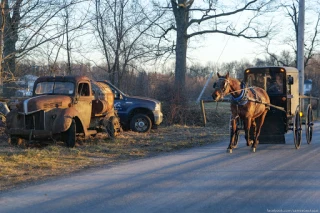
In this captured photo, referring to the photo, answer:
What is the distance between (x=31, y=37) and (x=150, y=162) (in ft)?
18.6

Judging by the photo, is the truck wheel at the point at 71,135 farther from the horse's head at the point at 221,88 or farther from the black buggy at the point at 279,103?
the black buggy at the point at 279,103

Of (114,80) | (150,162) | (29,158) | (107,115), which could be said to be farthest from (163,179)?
(114,80)

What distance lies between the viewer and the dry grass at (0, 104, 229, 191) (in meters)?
9.40

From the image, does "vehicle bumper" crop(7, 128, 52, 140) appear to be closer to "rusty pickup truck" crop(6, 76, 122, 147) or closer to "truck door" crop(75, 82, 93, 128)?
"rusty pickup truck" crop(6, 76, 122, 147)

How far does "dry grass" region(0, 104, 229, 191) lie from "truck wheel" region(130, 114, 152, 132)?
1.22 feet

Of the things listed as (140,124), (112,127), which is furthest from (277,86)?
(140,124)

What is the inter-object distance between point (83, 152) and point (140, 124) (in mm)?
5888

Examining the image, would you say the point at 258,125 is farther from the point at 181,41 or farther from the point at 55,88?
the point at 181,41

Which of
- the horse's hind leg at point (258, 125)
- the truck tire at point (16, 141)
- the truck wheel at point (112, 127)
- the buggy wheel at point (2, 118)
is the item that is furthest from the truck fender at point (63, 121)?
the horse's hind leg at point (258, 125)

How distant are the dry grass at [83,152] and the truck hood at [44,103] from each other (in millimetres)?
1113

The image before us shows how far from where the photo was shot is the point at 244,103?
11.7 meters

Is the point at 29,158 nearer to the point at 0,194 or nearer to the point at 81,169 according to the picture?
the point at 81,169

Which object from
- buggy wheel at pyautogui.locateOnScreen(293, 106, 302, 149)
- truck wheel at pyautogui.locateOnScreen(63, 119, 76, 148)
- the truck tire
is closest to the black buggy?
buggy wheel at pyautogui.locateOnScreen(293, 106, 302, 149)

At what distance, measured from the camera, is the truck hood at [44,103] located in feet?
39.9
